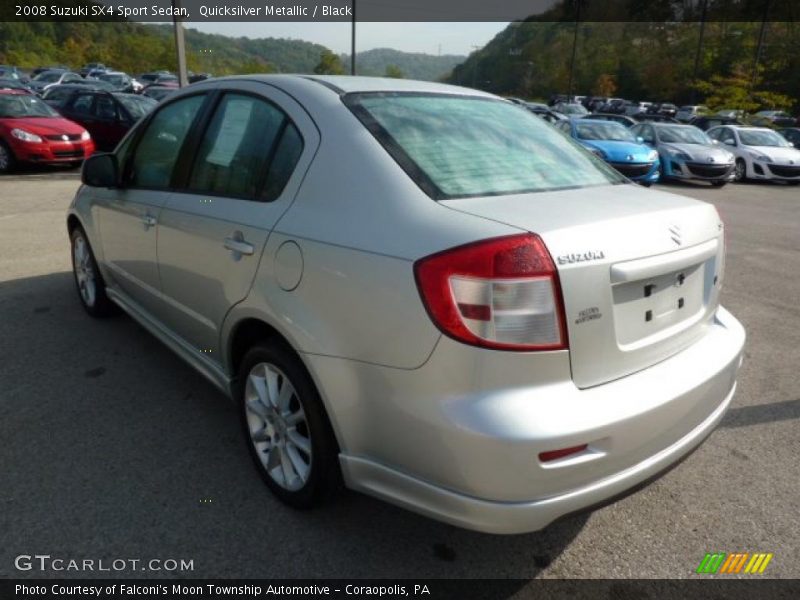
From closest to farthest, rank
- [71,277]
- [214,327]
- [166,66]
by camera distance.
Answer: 1. [214,327]
2. [71,277]
3. [166,66]

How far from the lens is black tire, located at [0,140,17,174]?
36.7ft

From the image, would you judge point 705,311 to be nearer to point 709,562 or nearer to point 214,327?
point 709,562

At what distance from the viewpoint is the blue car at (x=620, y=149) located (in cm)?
1273

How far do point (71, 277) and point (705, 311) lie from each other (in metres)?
5.27

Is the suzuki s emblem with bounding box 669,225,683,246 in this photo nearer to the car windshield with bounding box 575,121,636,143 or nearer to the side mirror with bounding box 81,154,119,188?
the side mirror with bounding box 81,154,119,188

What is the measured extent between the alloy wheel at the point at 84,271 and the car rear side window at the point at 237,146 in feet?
6.25

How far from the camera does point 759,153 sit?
15.5 m

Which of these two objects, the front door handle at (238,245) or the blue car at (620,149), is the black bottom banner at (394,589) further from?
the blue car at (620,149)

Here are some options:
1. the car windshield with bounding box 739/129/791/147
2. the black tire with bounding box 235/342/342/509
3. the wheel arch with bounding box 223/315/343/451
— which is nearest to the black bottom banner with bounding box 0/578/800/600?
the black tire with bounding box 235/342/342/509

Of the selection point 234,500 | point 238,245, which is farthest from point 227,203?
point 234,500

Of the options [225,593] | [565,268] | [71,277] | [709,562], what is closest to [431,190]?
[565,268]

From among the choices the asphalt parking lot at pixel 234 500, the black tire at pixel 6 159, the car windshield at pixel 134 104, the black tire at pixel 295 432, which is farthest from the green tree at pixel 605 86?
the black tire at pixel 295 432

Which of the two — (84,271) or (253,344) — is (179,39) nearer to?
(84,271)

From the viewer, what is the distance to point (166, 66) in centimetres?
6581
